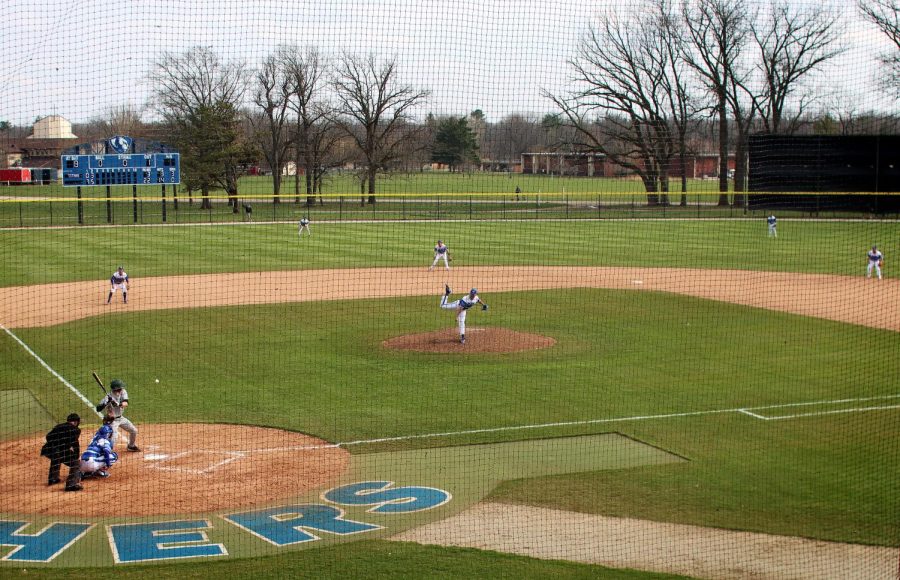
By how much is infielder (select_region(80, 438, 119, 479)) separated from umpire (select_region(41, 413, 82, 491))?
16cm

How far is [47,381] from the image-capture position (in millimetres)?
17516

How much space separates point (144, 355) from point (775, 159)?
1671cm

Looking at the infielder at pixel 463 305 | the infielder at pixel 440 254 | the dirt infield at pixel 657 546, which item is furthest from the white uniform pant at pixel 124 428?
the infielder at pixel 440 254

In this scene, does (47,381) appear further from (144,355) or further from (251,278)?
(251,278)

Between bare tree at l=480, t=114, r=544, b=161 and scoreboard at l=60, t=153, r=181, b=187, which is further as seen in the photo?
scoreboard at l=60, t=153, r=181, b=187

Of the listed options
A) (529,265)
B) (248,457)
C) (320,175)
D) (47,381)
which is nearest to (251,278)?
(320,175)

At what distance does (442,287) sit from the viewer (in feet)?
98.1

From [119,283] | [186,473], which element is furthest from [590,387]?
[119,283]

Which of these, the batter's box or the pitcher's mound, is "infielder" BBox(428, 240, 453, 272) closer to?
the pitcher's mound

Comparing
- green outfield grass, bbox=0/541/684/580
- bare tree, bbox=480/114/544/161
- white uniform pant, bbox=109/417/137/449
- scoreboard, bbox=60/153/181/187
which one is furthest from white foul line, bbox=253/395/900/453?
scoreboard, bbox=60/153/181/187

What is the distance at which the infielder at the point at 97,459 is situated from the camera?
472 inches

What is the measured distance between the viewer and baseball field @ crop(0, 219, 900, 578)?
32.8ft

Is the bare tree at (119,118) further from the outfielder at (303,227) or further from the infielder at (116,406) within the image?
the outfielder at (303,227)

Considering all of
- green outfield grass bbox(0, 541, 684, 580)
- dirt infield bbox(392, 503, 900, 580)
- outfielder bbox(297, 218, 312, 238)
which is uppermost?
outfielder bbox(297, 218, 312, 238)
